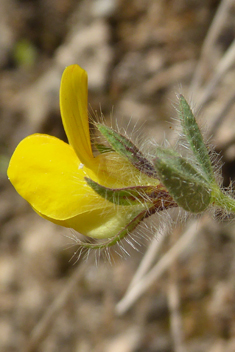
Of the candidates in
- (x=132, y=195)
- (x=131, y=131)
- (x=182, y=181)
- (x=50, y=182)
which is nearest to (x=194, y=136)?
(x=182, y=181)

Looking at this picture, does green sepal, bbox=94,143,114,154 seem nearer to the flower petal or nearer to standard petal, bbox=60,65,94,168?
standard petal, bbox=60,65,94,168

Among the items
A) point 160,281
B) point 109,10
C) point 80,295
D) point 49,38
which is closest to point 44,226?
point 80,295

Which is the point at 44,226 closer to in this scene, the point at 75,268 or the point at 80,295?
the point at 75,268

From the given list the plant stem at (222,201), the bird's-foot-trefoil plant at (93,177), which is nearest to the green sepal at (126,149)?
the bird's-foot-trefoil plant at (93,177)

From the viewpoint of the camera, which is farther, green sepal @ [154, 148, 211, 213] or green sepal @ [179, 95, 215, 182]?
green sepal @ [179, 95, 215, 182]

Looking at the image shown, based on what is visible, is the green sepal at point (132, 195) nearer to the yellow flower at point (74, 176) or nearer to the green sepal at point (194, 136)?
the yellow flower at point (74, 176)

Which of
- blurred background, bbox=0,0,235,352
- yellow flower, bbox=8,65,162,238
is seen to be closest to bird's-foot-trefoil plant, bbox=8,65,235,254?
yellow flower, bbox=8,65,162,238

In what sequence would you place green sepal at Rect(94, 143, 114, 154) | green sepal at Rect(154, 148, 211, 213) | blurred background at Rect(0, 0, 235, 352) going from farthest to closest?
blurred background at Rect(0, 0, 235, 352) → green sepal at Rect(94, 143, 114, 154) → green sepal at Rect(154, 148, 211, 213)
